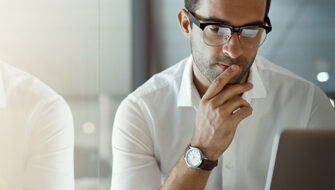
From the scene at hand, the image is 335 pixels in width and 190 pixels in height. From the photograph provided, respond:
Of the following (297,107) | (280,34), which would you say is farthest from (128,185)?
(280,34)

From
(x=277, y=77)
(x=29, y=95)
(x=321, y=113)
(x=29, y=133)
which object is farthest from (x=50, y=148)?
(x=321, y=113)

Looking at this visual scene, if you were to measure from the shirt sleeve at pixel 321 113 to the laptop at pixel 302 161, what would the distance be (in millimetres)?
731

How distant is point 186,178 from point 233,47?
1.42 feet

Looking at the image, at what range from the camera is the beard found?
1.53 meters

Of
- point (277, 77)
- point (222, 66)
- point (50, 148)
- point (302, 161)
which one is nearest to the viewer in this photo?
point (302, 161)

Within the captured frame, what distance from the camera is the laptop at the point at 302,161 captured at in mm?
1106

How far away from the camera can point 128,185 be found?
1.59m

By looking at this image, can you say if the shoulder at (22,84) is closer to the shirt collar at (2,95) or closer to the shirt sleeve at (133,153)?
the shirt collar at (2,95)

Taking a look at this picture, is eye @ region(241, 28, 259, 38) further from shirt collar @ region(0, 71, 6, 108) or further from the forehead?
shirt collar @ region(0, 71, 6, 108)

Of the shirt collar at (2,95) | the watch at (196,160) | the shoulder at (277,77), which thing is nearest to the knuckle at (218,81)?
the watch at (196,160)

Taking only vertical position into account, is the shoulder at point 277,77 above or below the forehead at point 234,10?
below

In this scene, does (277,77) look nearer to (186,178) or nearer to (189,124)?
(189,124)

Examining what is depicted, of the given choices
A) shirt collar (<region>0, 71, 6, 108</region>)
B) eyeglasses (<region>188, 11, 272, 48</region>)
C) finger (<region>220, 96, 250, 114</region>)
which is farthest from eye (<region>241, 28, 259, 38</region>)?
shirt collar (<region>0, 71, 6, 108</region>)

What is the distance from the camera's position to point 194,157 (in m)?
1.45
